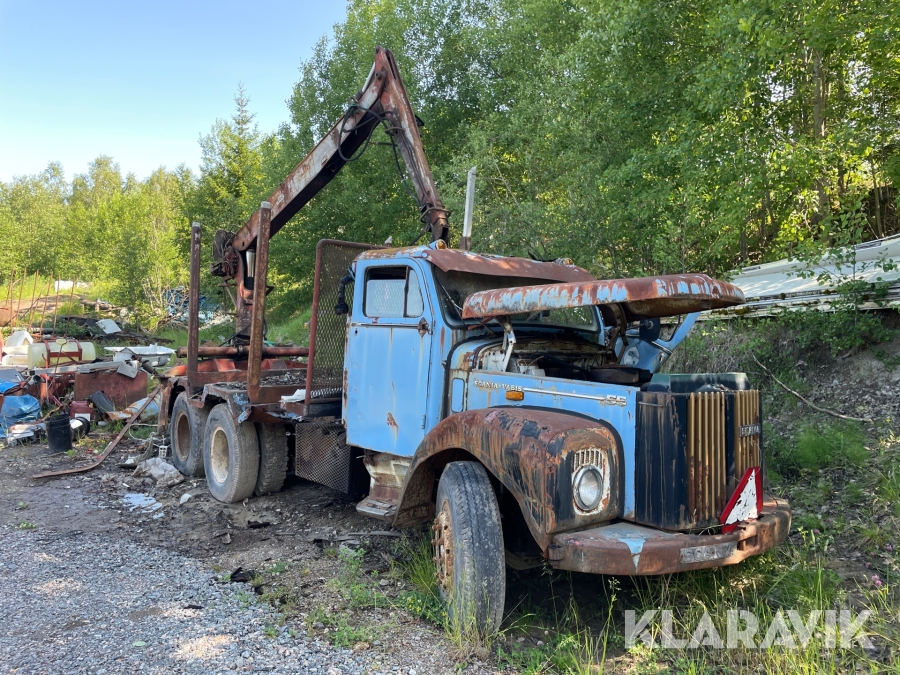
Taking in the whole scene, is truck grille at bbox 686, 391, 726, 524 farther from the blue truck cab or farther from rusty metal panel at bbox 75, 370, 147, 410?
rusty metal panel at bbox 75, 370, 147, 410

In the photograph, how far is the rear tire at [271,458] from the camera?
21.2 ft

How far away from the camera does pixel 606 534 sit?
10.3ft

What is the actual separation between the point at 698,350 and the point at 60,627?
7382mm

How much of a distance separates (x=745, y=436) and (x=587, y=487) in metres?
0.98

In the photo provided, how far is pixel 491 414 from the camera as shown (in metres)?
3.61

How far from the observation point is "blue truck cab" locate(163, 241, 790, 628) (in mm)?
3189

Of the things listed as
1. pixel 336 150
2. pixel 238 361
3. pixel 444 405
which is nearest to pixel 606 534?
pixel 444 405

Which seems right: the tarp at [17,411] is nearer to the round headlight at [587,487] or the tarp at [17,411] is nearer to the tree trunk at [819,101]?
the round headlight at [587,487]

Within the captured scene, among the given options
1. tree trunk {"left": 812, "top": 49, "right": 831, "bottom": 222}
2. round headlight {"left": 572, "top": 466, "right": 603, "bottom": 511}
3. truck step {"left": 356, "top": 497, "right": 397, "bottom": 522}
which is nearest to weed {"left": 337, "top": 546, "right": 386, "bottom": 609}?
truck step {"left": 356, "top": 497, "right": 397, "bottom": 522}

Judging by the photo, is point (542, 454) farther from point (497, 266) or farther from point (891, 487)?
point (891, 487)

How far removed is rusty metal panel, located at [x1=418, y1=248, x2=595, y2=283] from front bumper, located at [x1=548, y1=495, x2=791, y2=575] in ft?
6.81

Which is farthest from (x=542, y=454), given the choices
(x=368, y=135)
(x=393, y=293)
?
(x=368, y=135)

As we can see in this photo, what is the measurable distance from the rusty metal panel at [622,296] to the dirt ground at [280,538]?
6.37ft

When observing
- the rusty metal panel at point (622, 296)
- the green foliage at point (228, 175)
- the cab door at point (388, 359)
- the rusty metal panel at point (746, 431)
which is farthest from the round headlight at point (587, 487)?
the green foliage at point (228, 175)
